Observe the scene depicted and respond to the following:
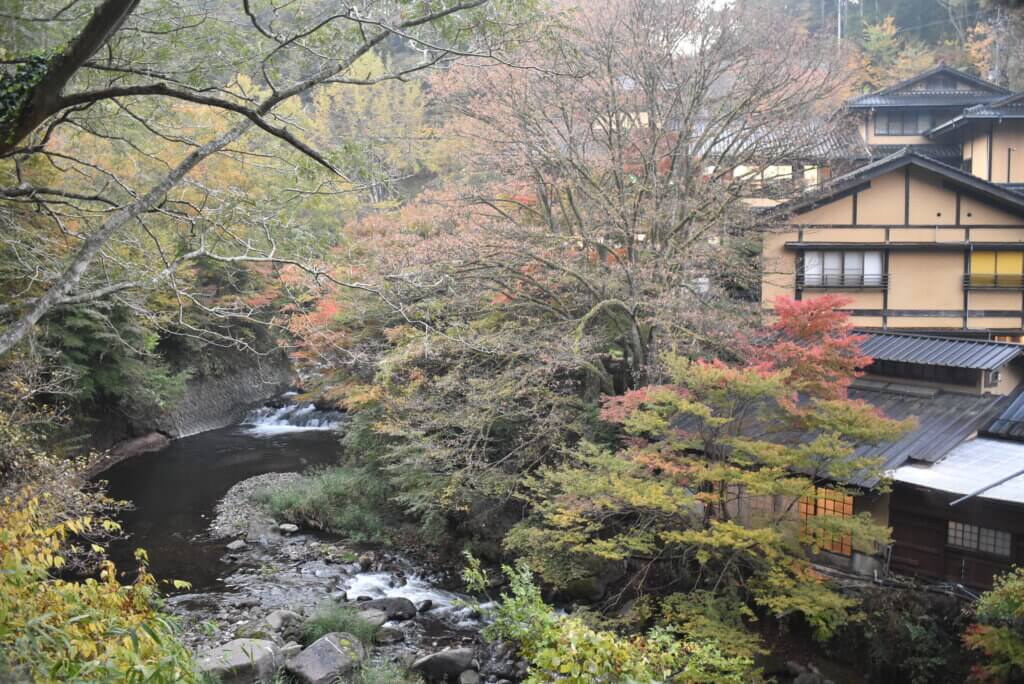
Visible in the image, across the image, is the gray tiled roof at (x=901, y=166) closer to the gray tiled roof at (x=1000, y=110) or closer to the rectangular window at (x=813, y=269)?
the rectangular window at (x=813, y=269)

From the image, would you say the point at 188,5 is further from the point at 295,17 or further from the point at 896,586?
the point at 896,586

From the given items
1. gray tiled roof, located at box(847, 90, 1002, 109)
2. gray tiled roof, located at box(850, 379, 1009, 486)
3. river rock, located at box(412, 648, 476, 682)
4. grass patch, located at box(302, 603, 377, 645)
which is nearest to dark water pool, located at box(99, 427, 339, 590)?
grass patch, located at box(302, 603, 377, 645)

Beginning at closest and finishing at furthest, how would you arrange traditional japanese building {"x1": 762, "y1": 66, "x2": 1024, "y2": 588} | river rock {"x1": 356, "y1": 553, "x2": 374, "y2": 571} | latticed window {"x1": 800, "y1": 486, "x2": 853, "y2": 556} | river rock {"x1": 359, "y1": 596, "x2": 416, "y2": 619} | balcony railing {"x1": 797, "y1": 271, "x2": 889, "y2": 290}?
traditional japanese building {"x1": 762, "y1": 66, "x2": 1024, "y2": 588} → latticed window {"x1": 800, "y1": 486, "x2": 853, "y2": 556} → river rock {"x1": 359, "y1": 596, "x2": 416, "y2": 619} → river rock {"x1": 356, "y1": 553, "x2": 374, "y2": 571} → balcony railing {"x1": 797, "y1": 271, "x2": 889, "y2": 290}

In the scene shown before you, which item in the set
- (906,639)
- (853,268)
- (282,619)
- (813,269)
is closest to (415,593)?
(282,619)

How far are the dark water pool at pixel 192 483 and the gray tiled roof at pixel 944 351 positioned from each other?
15538 mm

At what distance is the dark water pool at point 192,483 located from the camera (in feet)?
55.7

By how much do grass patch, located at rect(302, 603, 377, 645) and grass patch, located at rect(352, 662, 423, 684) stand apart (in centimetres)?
100

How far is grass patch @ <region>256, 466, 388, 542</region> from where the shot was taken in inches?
752

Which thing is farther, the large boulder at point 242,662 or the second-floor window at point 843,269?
the second-floor window at point 843,269

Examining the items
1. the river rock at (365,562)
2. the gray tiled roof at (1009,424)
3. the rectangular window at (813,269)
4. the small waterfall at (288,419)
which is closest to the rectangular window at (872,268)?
the rectangular window at (813,269)

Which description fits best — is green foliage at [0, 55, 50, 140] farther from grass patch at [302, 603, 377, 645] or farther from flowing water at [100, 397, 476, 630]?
Answer: grass patch at [302, 603, 377, 645]

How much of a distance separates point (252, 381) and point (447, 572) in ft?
67.6

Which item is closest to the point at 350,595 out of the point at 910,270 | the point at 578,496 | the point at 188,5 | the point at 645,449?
the point at 578,496

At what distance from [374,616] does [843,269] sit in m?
16.0
